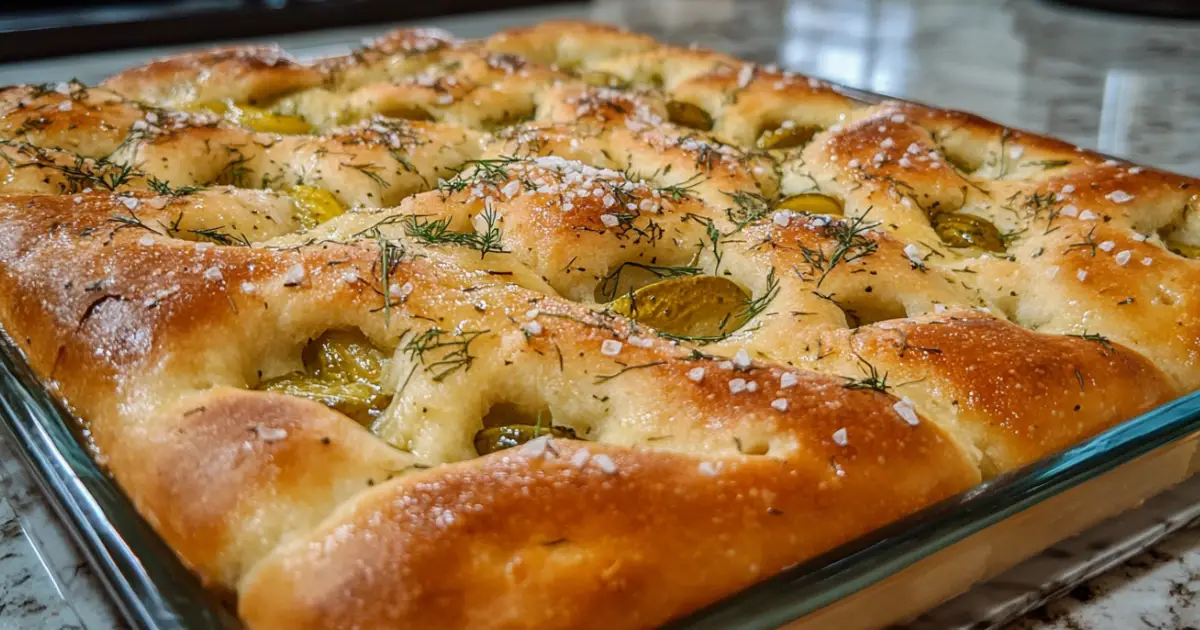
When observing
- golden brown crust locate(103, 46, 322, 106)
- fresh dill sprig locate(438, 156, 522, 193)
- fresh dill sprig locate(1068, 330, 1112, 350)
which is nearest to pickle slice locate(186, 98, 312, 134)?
golden brown crust locate(103, 46, 322, 106)

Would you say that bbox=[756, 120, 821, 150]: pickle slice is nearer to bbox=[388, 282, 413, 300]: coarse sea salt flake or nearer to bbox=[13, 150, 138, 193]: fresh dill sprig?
bbox=[388, 282, 413, 300]: coarse sea salt flake

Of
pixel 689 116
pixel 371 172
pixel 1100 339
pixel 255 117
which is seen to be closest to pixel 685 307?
pixel 1100 339

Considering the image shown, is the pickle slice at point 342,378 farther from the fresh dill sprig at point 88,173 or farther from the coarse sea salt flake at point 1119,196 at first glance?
Result: the coarse sea salt flake at point 1119,196

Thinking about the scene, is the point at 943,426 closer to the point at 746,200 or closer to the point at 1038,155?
the point at 746,200

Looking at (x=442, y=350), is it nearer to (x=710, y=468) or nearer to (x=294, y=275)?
(x=294, y=275)

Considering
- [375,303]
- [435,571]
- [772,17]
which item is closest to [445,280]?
[375,303]

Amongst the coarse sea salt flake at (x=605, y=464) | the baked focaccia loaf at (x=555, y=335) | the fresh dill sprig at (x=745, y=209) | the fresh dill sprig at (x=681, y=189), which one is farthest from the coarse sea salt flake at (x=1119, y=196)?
the coarse sea salt flake at (x=605, y=464)

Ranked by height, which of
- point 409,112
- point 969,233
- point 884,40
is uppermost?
point 409,112
